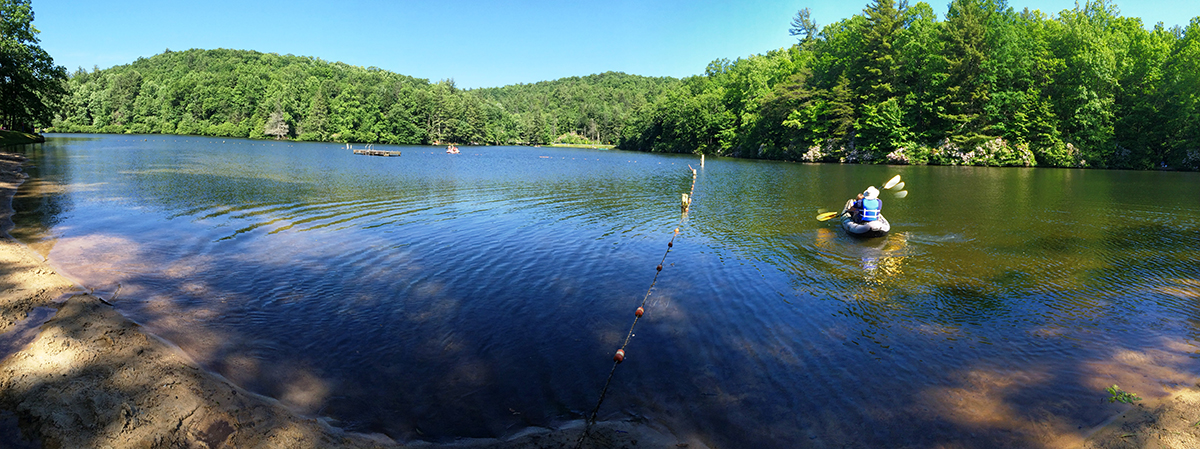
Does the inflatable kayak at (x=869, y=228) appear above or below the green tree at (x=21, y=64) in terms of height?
below

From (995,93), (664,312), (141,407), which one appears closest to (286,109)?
(995,93)

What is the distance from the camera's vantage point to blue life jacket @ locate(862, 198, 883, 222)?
17438 millimetres

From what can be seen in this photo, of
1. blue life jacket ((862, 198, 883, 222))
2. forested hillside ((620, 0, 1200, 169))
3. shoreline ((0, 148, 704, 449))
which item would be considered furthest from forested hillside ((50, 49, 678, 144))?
shoreline ((0, 148, 704, 449))

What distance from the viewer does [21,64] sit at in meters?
45.8

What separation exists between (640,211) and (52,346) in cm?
1849

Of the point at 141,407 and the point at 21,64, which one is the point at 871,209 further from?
the point at 21,64

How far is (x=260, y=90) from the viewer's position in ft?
480

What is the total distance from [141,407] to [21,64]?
6044 centimetres

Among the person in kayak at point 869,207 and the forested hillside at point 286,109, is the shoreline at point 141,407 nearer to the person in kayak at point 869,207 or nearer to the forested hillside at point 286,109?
the person in kayak at point 869,207

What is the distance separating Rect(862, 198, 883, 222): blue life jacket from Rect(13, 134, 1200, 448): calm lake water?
0.86m

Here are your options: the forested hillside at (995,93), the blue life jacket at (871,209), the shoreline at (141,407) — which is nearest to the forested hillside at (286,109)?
the forested hillside at (995,93)

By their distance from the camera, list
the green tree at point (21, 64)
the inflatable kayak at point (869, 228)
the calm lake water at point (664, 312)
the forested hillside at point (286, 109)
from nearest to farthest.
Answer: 1. the calm lake water at point (664, 312)
2. the inflatable kayak at point (869, 228)
3. the green tree at point (21, 64)
4. the forested hillside at point (286, 109)

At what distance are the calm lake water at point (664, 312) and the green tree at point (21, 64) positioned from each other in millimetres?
35410

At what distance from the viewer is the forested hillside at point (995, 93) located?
52.7m
